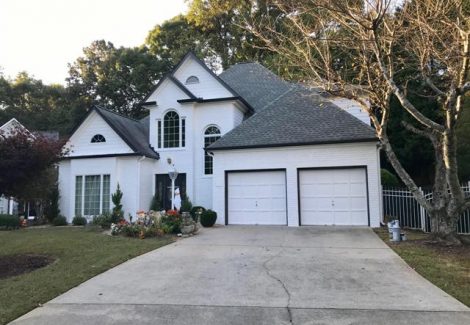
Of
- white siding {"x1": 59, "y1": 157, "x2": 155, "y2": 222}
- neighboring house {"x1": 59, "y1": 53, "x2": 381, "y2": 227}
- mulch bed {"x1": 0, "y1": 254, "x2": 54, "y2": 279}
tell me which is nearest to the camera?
mulch bed {"x1": 0, "y1": 254, "x2": 54, "y2": 279}

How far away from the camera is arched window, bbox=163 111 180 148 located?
23.0 meters

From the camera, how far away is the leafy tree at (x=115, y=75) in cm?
3894

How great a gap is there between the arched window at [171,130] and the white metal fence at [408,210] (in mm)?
11335

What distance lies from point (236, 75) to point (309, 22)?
11.5m

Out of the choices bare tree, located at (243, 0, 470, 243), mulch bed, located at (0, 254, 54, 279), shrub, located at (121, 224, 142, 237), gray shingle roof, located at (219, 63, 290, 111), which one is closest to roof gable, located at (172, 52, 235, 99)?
gray shingle roof, located at (219, 63, 290, 111)

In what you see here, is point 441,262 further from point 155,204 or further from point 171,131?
point 171,131

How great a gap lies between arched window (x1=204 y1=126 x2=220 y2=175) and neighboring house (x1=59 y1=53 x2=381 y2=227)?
0.06 m

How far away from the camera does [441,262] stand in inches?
388

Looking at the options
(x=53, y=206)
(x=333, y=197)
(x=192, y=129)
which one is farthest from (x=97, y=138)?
(x=333, y=197)

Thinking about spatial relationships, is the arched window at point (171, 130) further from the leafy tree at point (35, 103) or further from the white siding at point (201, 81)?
the leafy tree at point (35, 103)

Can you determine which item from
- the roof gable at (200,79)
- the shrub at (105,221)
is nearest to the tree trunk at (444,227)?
the roof gable at (200,79)

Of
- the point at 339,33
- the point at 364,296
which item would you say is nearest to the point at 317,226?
the point at 339,33

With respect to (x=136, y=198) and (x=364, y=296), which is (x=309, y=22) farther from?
(x=136, y=198)

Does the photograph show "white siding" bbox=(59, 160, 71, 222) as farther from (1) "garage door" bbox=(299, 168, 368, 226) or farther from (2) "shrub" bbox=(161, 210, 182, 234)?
(1) "garage door" bbox=(299, 168, 368, 226)
